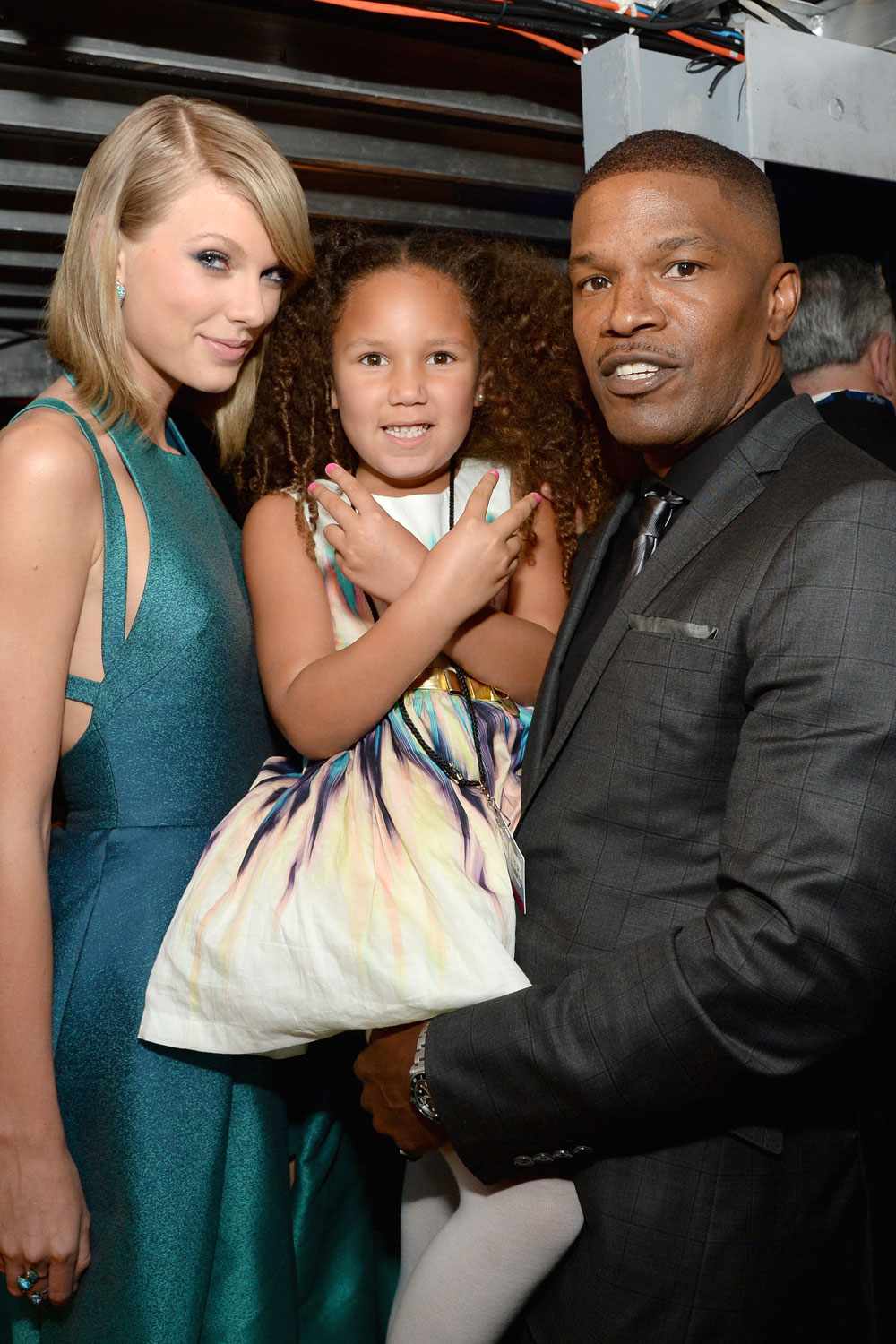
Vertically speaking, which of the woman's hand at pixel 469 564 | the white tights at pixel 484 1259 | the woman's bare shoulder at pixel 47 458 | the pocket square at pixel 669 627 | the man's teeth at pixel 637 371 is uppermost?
the man's teeth at pixel 637 371

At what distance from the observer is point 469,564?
191cm

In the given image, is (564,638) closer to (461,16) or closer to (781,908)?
(781,908)

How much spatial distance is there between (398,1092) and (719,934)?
559mm

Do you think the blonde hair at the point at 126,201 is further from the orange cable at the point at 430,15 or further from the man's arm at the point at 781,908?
the man's arm at the point at 781,908

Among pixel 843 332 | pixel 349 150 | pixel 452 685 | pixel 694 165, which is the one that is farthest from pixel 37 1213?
pixel 843 332

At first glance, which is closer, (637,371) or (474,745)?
(637,371)

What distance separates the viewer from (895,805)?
1395mm

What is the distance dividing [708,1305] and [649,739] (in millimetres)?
759

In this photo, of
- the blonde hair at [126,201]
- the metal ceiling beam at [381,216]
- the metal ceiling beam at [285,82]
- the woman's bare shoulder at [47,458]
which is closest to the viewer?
the woman's bare shoulder at [47,458]

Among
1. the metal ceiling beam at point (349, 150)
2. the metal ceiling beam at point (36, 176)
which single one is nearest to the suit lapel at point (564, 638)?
the metal ceiling beam at point (349, 150)

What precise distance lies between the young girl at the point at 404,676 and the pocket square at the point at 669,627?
0.34 metres

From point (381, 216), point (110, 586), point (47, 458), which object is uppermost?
point (381, 216)

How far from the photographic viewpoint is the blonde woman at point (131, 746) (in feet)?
5.77

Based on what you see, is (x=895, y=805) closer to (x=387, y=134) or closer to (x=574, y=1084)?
(x=574, y=1084)
